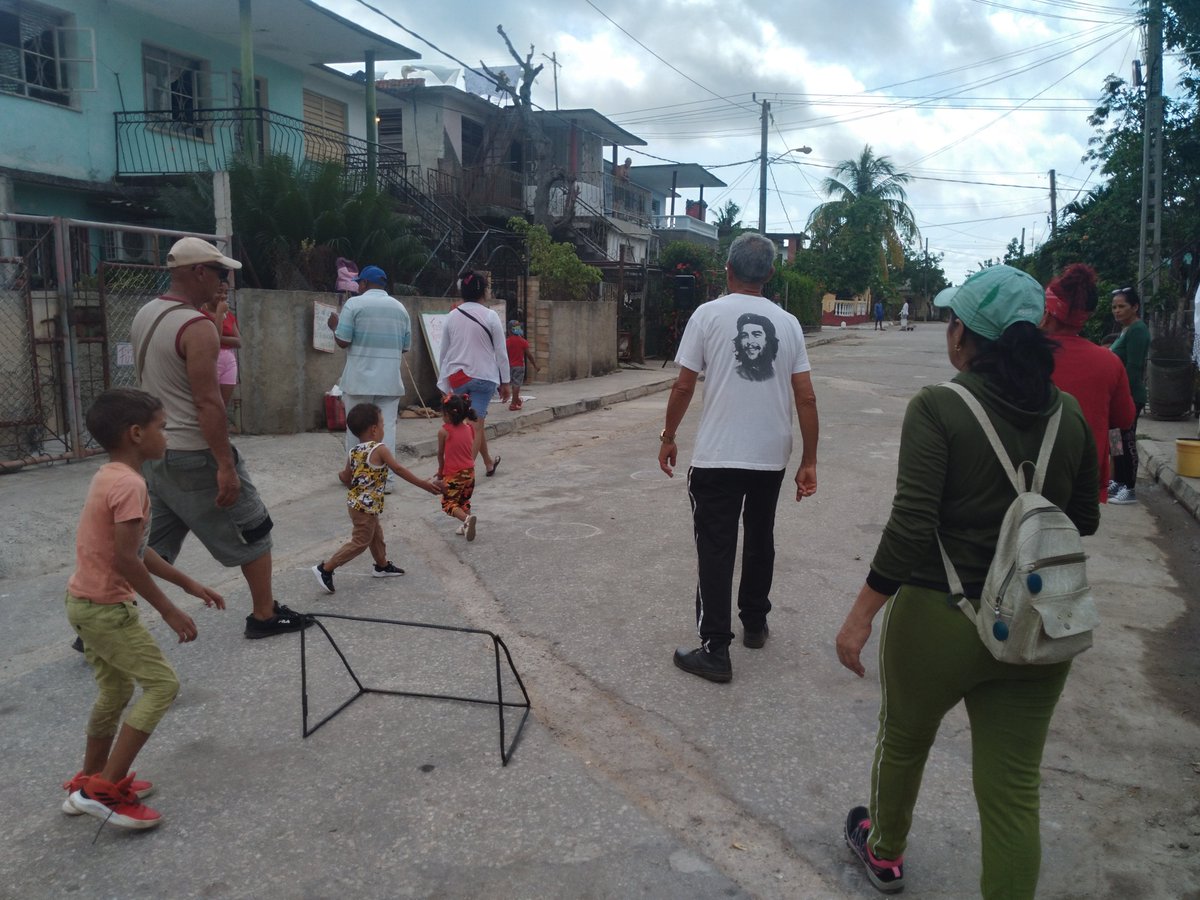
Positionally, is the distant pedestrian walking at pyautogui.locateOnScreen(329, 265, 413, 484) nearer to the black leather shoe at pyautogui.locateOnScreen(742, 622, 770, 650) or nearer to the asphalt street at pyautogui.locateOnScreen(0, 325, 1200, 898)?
the asphalt street at pyautogui.locateOnScreen(0, 325, 1200, 898)

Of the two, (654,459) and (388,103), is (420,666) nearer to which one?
(654,459)

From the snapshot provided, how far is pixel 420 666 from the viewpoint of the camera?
14.4ft

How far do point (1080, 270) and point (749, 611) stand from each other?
7.17 ft

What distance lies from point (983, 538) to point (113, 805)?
9.02 feet

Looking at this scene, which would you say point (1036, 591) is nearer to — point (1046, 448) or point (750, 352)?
point (1046, 448)

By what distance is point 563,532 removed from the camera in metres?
6.90

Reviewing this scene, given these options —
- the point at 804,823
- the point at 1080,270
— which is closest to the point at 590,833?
the point at 804,823

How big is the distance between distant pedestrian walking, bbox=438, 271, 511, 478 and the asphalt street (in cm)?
173

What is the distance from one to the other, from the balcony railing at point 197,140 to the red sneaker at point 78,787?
12.2m

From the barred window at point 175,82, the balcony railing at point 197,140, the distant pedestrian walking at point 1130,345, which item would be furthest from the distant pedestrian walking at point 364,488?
the barred window at point 175,82

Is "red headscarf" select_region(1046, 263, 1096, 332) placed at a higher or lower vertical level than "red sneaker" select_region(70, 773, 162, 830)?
higher

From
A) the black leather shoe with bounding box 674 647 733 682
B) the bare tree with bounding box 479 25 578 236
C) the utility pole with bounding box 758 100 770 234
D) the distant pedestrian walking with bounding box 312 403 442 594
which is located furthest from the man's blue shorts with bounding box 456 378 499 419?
the utility pole with bounding box 758 100 770 234

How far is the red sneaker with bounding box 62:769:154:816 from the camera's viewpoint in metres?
3.12

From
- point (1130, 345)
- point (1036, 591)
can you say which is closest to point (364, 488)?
point (1036, 591)
